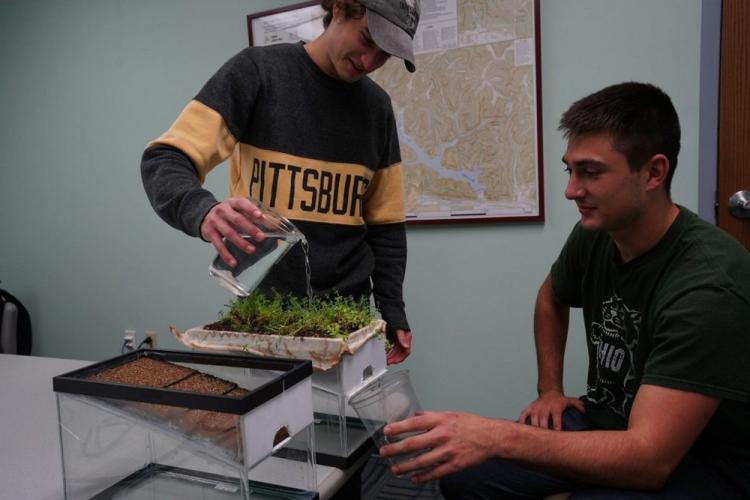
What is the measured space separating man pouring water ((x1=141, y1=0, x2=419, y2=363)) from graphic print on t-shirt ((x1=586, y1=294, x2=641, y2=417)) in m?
0.48

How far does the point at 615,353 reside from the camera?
4.10ft

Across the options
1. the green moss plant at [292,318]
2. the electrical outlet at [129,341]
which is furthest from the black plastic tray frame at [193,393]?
the electrical outlet at [129,341]

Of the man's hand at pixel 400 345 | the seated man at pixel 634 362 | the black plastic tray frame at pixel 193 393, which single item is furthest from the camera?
the man's hand at pixel 400 345

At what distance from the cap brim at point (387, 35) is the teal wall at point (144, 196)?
3.57ft

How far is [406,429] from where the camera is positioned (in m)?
0.84

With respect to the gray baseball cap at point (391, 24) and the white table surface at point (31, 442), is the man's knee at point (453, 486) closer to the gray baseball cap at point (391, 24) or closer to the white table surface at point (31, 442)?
the white table surface at point (31, 442)

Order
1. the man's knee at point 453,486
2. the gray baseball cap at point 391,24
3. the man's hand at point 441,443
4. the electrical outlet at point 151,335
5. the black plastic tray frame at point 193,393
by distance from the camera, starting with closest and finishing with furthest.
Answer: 1. the black plastic tray frame at point 193,393
2. the man's hand at point 441,443
3. the gray baseball cap at point 391,24
4. the man's knee at point 453,486
5. the electrical outlet at point 151,335

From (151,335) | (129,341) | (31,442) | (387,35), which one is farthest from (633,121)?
(129,341)

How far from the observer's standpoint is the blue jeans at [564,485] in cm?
101

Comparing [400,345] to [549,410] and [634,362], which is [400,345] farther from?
[634,362]

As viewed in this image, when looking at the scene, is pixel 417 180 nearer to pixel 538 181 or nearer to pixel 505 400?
pixel 538 181

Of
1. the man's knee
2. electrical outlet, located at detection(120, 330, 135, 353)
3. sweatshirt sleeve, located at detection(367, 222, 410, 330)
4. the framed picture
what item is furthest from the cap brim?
electrical outlet, located at detection(120, 330, 135, 353)

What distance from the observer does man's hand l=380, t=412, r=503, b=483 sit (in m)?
0.84

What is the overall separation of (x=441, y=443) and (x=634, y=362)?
546mm
